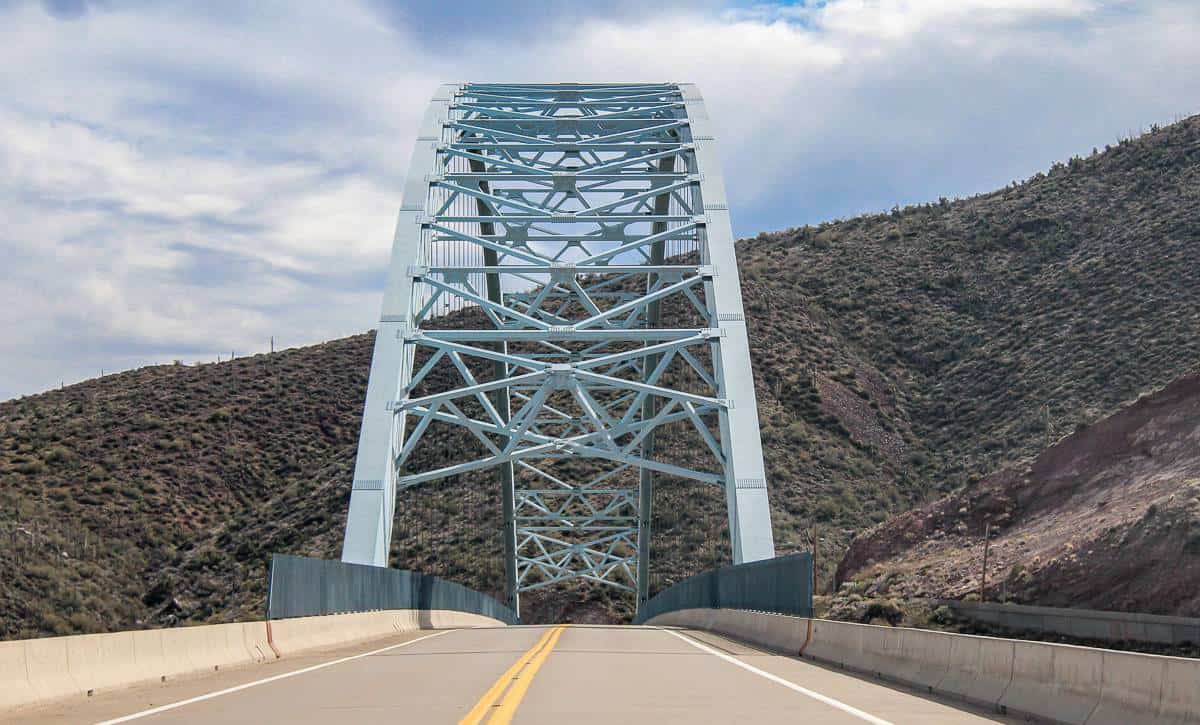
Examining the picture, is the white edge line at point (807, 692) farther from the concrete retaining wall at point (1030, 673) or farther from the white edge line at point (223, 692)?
the white edge line at point (223, 692)

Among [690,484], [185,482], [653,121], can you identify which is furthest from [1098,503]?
[185,482]

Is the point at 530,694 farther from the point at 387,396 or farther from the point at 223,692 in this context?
the point at 387,396

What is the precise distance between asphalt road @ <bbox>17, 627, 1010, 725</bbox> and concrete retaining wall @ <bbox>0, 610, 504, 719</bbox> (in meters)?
0.27

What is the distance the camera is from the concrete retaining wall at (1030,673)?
9375 millimetres

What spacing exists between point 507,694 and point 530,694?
208 mm

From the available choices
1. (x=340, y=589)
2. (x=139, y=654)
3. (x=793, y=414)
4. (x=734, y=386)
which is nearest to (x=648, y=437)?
(x=793, y=414)

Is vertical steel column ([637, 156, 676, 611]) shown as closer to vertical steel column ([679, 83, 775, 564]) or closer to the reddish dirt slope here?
vertical steel column ([679, 83, 775, 564])

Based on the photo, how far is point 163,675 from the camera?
14977 millimetres

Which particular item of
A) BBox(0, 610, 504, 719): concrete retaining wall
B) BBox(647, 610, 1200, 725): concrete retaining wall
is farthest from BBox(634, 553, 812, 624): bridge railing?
BBox(0, 610, 504, 719): concrete retaining wall

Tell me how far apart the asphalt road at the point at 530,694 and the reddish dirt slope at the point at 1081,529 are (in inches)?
490

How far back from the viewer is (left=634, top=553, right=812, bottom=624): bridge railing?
803 inches

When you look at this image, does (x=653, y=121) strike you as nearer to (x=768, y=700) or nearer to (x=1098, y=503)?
(x=1098, y=503)

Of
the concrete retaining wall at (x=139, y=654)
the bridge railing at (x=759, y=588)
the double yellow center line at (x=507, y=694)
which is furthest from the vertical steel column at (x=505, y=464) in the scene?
the double yellow center line at (x=507, y=694)

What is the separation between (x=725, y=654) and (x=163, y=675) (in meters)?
8.19
